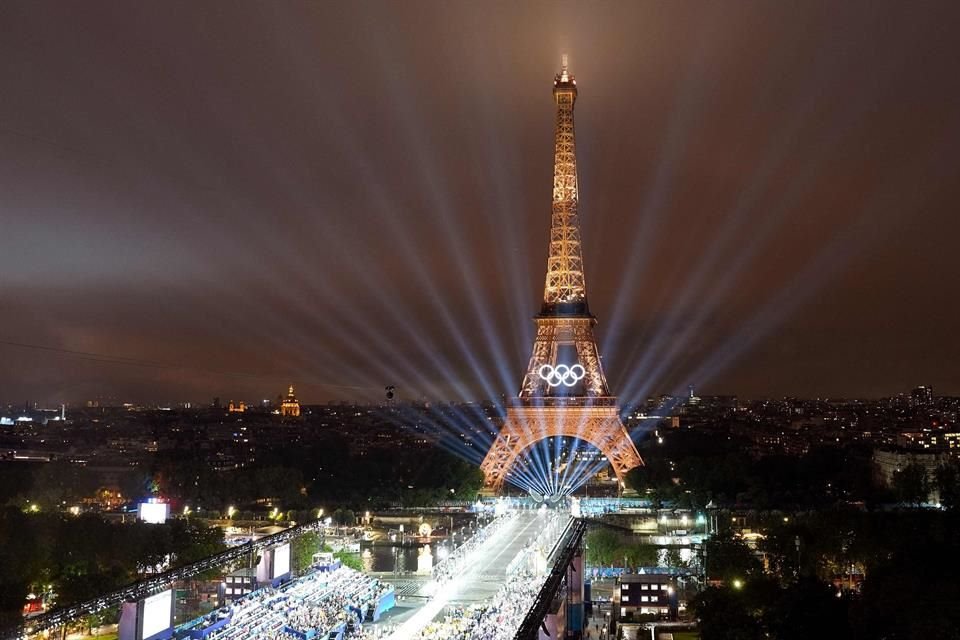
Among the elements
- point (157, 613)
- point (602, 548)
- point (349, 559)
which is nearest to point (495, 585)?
point (157, 613)

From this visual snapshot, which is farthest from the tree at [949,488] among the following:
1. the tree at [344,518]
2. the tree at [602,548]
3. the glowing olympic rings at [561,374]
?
the tree at [344,518]

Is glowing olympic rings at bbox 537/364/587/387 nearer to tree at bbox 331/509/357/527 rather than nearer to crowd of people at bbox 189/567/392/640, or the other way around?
tree at bbox 331/509/357/527

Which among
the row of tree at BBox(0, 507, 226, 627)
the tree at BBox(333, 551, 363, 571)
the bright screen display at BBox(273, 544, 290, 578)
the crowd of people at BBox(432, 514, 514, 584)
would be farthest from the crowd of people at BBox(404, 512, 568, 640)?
the row of tree at BBox(0, 507, 226, 627)

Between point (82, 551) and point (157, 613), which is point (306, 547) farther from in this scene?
point (157, 613)

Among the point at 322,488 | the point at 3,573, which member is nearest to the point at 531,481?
the point at 322,488

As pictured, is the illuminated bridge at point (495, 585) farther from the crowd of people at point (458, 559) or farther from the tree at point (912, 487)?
the tree at point (912, 487)

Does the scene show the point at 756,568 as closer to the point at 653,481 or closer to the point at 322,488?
the point at 653,481
